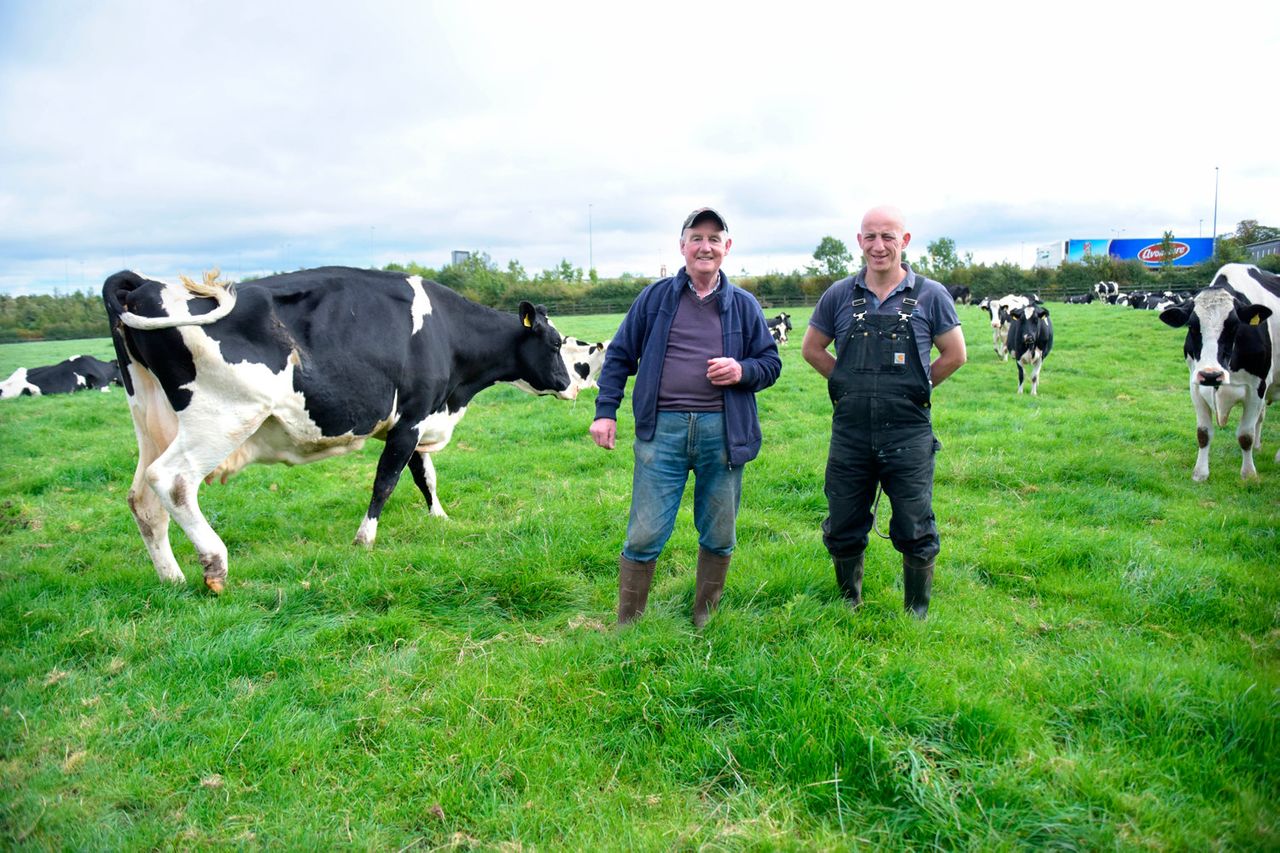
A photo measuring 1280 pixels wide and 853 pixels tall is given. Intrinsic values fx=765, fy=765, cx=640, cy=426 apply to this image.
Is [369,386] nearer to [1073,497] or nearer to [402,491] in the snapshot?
→ [402,491]

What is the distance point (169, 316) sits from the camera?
4.68 m

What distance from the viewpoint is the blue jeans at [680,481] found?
12.9 ft

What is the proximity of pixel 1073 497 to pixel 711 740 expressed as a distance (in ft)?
17.2

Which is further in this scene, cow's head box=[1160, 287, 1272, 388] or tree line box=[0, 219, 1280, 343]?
tree line box=[0, 219, 1280, 343]

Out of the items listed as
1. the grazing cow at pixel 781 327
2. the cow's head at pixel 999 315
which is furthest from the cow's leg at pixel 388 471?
the grazing cow at pixel 781 327

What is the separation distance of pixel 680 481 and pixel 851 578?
4.09 feet

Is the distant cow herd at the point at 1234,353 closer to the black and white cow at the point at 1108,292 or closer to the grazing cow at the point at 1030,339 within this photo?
the grazing cow at the point at 1030,339

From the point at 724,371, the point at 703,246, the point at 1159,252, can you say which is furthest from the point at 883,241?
the point at 1159,252

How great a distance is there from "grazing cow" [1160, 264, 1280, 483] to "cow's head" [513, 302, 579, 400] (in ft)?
20.6

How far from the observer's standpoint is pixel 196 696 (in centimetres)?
351

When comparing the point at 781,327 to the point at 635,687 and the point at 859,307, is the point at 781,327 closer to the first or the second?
the point at 859,307

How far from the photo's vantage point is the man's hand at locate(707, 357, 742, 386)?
376 centimetres

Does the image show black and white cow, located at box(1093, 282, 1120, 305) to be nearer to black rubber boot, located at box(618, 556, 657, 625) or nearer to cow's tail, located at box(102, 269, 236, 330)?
black rubber boot, located at box(618, 556, 657, 625)

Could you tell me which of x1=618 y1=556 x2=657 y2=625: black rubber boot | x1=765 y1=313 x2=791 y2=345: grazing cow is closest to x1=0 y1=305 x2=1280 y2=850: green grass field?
x1=618 y1=556 x2=657 y2=625: black rubber boot
